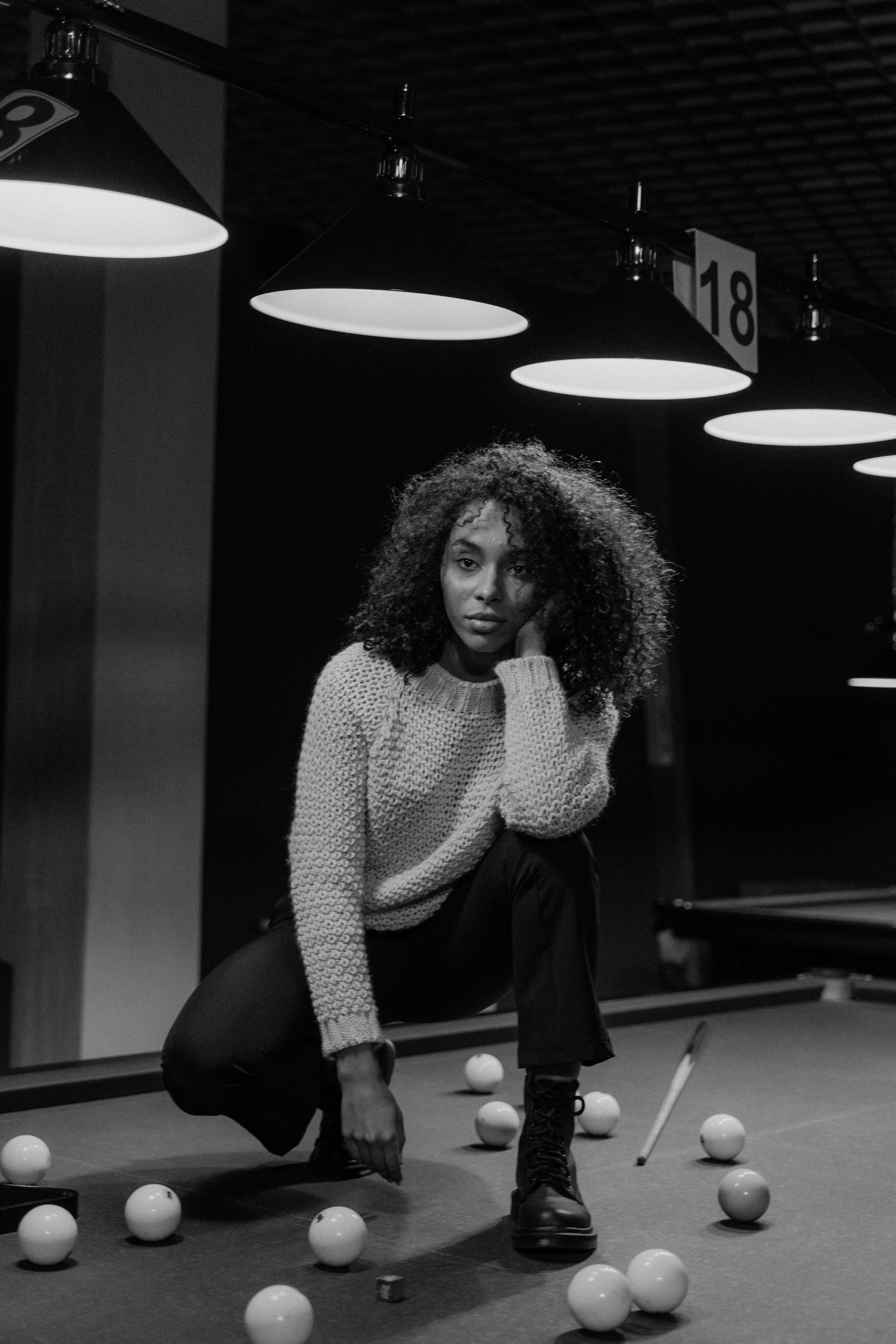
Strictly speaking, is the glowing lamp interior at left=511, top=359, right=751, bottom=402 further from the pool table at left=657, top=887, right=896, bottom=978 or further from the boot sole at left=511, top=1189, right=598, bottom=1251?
the pool table at left=657, top=887, right=896, bottom=978

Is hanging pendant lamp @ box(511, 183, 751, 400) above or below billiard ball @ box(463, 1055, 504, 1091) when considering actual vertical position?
above

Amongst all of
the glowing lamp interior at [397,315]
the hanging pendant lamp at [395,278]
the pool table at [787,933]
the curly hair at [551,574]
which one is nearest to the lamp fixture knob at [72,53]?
the hanging pendant lamp at [395,278]

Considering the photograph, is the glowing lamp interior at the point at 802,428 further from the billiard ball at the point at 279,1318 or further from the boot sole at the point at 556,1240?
the billiard ball at the point at 279,1318

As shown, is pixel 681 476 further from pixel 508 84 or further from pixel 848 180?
pixel 508 84

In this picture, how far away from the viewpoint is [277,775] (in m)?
5.31

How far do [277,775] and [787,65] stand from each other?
2.65 metres

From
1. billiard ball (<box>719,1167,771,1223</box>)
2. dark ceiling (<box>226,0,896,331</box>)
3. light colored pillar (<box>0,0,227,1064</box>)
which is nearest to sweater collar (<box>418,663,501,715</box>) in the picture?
billiard ball (<box>719,1167,771,1223</box>)

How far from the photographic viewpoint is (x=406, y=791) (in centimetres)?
224

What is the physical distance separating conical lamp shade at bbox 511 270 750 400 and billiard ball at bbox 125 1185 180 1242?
1.43 metres

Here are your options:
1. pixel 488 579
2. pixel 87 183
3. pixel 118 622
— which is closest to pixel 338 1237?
pixel 488 579

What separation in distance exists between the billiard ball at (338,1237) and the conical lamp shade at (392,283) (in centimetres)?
124

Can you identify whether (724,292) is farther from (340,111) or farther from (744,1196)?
(744,1196)

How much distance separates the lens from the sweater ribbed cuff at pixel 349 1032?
6.75 ft

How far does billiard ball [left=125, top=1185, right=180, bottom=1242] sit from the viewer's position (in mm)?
1863
